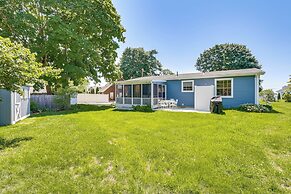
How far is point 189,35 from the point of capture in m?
18.5

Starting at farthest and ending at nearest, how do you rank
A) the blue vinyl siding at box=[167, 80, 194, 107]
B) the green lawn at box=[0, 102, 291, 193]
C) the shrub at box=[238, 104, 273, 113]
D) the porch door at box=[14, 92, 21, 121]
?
the blue vinyl siding at box=[167, 80, 194, 107] < the shrub at box=[238, 104, 273, 113] < the porch door at box=[14, 92, 21, 121] < the green lawn at box=[0, 102, 291, 193]

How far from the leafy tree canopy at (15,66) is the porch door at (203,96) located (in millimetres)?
12372

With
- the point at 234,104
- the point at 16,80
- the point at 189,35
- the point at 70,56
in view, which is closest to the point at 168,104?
the point at 234,104

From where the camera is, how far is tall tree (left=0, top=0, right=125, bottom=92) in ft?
49.3

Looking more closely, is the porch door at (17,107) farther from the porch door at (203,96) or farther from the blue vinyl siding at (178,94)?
the blue vinyl siding at (178,94)

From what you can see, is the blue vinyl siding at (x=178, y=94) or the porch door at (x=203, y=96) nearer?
the porch door at (x=203, y=96)

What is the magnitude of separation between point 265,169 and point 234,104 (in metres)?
11.7

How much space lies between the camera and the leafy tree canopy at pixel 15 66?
512 cm

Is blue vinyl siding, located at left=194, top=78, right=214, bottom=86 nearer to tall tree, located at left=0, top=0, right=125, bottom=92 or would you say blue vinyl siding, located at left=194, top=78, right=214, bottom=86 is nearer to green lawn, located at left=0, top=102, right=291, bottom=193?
tall tree, located at left=0, top=0, right=125, bottom=92

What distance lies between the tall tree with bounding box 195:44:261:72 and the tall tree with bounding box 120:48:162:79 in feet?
41.7

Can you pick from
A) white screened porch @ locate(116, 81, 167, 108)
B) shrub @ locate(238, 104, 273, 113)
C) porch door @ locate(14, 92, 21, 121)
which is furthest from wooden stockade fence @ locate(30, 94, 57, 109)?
shrub @ locate(238, 104, 273, 113)

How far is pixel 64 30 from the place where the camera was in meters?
14.8

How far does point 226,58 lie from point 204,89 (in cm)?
2975

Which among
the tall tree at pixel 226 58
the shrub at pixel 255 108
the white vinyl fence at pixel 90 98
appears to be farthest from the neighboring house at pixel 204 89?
the tall tree at pixel 226 58
